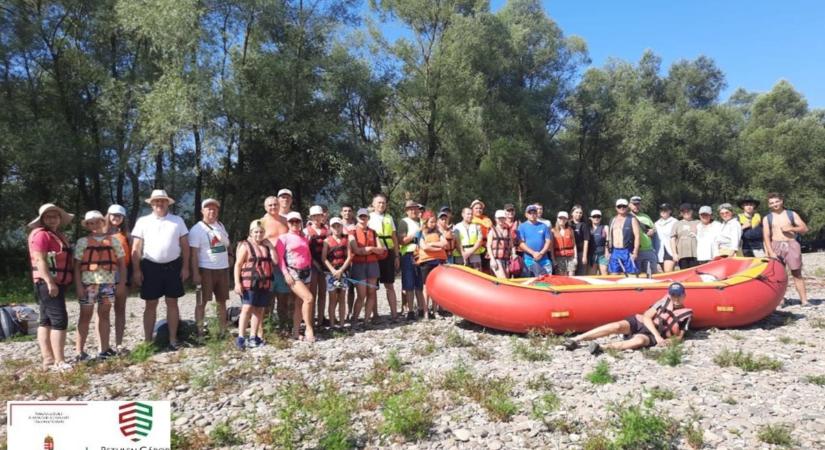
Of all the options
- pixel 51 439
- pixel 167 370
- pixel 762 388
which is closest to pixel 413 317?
pixel 167 370

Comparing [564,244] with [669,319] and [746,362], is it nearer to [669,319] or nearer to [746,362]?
[669,319]

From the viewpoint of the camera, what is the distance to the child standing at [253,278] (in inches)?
256

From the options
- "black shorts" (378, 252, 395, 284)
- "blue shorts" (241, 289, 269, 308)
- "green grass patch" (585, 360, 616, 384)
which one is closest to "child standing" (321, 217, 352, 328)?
"black shorts" (378, 252, 395, 284)

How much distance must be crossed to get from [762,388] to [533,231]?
4.13 metres

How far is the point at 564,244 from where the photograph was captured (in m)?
9.27

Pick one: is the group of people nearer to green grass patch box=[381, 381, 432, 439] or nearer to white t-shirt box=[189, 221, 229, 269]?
white t-shirt box=[189, 221, 229, 269]

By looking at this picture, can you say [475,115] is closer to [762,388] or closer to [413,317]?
[413,317]

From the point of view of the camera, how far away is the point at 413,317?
340 inches

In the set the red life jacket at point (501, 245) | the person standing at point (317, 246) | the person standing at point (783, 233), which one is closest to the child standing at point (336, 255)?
the person standing at point (317, 246)

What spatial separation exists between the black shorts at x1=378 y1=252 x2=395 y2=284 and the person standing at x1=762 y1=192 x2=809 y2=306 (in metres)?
5.80

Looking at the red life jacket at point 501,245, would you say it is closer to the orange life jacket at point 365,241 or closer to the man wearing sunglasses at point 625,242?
the orange life jacket at point 365,241

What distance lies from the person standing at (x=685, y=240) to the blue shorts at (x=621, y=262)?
1.13 metres

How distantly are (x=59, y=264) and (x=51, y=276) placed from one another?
17 cm

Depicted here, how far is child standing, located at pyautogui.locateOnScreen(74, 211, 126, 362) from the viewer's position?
235 inches
